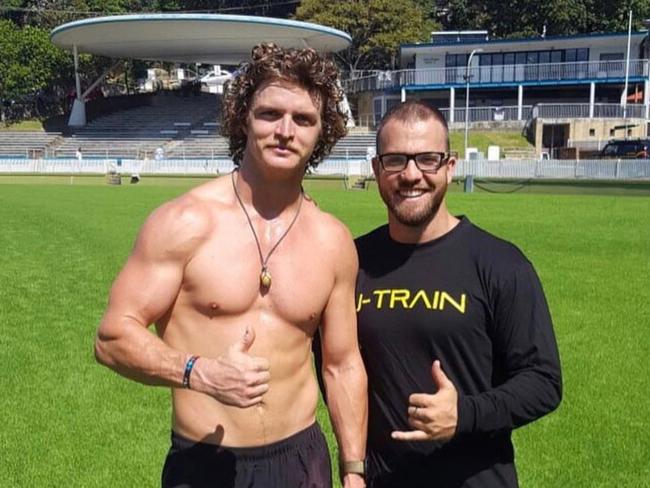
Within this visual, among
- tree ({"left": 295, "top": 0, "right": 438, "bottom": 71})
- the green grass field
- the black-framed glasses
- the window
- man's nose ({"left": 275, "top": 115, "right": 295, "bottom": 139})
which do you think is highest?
tree ({"left": 295, "top": 0, "right": 438, "bottom": 71})

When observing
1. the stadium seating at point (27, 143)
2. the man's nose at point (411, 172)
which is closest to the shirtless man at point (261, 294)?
the man's nose at point (411, 172)

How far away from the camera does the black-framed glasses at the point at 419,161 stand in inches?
115

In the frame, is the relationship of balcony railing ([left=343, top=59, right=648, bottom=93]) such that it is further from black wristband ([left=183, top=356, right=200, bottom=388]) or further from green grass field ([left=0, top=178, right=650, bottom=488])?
black wristband ([left=183, top=356, right=200, bottom=388])

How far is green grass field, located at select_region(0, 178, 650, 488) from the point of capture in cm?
527

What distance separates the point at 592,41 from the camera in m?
55.9

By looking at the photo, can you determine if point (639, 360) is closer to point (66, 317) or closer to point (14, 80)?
point (66, 317)

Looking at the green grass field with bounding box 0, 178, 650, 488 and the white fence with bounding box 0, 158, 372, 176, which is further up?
the green grass field with bounding box 0, 178, 650, 488

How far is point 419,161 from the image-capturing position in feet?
9.57

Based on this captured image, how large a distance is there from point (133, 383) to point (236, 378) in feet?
17.0

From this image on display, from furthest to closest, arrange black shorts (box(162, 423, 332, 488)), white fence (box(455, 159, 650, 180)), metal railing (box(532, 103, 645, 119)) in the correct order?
metal railing (box(532, 103, 645, 119))
white fence (box(455, 159, 650, 180))
black shorts (box(162, 423, 332, 488))

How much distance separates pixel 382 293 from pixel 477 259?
394mm

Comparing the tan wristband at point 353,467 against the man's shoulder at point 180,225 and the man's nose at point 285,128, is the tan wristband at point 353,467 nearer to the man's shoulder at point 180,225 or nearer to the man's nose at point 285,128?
the man's shoulder at point 180,225

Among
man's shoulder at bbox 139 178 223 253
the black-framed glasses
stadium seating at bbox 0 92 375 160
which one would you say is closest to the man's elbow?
man's shoulder at bbox 139 178 223 253

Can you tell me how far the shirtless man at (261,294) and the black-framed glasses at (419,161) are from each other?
325mm
